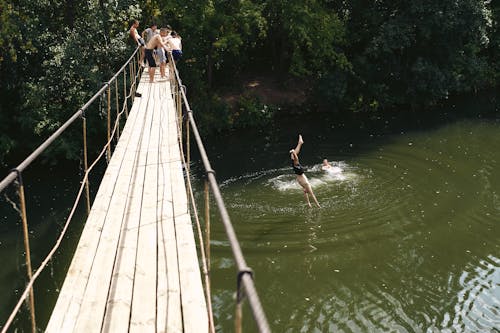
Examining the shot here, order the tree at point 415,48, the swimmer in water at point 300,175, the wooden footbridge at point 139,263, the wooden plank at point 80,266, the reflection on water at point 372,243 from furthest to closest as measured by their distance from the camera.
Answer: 1. the tree at point 415,48
2. the swimmer in water at point 300,175
3. the reflection on water at point 372,243
4. the wooden plank at point 80,266
5. the wooden footbridge at point 139,263

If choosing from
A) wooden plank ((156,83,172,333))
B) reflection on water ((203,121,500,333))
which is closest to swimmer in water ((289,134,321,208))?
reflection on water ((203,121,500,333))

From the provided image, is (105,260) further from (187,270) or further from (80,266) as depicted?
(187,270)

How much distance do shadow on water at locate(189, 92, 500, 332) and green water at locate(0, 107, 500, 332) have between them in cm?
3

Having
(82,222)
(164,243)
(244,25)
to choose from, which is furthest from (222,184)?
(164,243)

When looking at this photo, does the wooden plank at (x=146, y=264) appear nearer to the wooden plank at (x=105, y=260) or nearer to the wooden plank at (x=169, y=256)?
the wooden plank at (x=169, y=256)

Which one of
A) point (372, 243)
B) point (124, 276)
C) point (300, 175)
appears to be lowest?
point (372, 243)

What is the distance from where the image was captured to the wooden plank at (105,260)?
3.54 metres

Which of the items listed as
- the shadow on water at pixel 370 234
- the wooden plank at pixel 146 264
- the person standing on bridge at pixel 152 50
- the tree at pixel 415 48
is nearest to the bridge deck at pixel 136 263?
the wooden plank at pixel 146 264

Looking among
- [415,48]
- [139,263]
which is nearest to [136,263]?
[139,263]

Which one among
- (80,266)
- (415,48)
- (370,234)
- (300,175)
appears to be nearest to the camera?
(80,266)

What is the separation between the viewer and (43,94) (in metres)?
17.8

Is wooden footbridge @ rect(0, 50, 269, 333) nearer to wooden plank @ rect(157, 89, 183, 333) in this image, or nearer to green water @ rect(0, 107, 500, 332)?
wooden plank @ rect(157, 89, 183, 333)

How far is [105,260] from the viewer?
172 inches

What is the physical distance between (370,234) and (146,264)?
8555 millimetres
